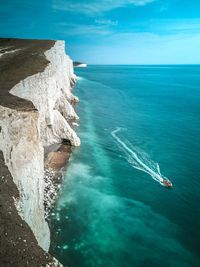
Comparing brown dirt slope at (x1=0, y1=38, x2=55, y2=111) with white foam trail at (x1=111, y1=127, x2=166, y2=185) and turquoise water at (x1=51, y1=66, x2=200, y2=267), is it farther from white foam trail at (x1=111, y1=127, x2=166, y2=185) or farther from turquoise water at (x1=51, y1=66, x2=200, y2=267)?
white foam trail at (x1=111, y1=127, x2=166, y2=185)

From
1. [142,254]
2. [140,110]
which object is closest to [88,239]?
[142,254]

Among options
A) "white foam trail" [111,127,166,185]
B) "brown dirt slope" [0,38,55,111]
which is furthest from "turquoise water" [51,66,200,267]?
"brown dirt slope" [0,38,55,111]

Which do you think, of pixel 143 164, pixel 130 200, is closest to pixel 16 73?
pixel 130 200

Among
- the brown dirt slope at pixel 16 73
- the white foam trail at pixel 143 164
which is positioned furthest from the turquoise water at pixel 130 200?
the brown dirt slope at pixel 16 73

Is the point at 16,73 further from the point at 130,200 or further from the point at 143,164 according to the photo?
the point at 143,164

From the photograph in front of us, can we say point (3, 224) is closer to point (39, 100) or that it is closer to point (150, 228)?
point (150, 228)

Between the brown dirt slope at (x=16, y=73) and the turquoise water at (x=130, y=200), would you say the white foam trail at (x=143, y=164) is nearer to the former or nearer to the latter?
the turquoise water at (x=130, y=200)

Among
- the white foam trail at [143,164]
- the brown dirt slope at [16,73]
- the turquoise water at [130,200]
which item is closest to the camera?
the brown dirt slope at [16,73]
